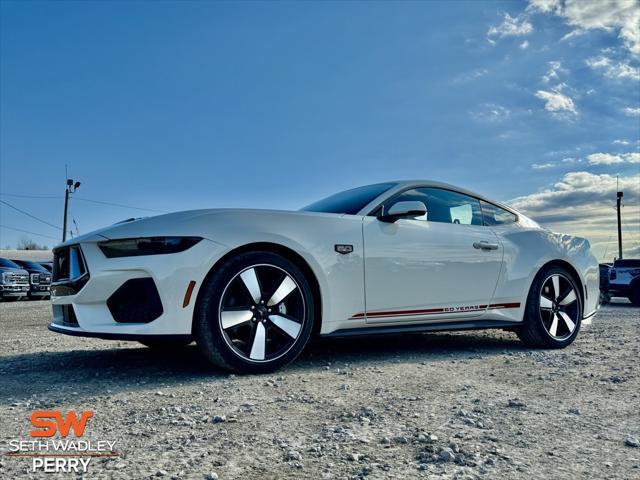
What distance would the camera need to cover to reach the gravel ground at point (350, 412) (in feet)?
6.99

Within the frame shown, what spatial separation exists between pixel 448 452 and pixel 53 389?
8.07 feet

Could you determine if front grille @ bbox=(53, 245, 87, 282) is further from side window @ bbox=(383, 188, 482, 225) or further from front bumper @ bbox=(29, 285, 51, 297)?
front bumper @ bbox=(29, 285, 51, 297)

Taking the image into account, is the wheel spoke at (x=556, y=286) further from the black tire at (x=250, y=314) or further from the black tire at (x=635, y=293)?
the black tire at (x=635, y=293)

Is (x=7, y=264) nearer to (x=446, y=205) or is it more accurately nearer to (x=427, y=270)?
(x=446, y=205)

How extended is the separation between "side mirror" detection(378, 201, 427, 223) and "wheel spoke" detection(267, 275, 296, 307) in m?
0.97

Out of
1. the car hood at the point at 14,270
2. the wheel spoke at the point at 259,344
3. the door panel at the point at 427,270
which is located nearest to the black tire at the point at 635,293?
the door panel at the point at 427,270

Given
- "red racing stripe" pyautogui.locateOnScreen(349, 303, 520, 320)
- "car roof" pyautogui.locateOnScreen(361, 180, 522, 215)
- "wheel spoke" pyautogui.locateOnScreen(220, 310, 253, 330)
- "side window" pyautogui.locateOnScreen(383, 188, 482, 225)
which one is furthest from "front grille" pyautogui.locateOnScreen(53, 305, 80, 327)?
"side window" pyautogui.locateOnScreen(383, 188, 482, 225)

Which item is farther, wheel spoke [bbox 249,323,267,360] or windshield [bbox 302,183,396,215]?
windshield [bbox 302,183,396,215]

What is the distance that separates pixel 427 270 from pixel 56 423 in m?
2.88

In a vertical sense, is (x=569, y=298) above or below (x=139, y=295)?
below

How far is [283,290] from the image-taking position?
3762 millimetres

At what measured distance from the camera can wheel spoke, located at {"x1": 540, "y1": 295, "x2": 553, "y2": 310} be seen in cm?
511

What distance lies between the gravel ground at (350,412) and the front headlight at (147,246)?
85 centimetres

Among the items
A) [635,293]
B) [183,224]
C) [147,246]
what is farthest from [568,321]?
[635,293]
